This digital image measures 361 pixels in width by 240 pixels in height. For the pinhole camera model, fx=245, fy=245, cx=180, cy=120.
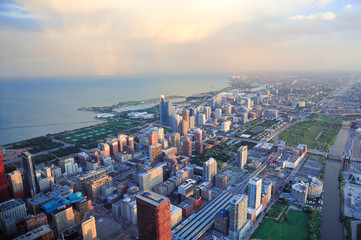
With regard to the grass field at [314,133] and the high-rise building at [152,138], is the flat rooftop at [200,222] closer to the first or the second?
the high-rise building at [152,138]

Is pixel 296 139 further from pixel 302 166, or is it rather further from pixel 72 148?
pixel 72 148

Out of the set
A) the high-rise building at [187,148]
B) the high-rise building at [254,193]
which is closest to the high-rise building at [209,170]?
the high-rise building at [254,193]

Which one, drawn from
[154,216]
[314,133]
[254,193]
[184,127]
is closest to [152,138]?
[184,127]

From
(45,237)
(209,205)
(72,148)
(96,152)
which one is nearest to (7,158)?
(72,148)

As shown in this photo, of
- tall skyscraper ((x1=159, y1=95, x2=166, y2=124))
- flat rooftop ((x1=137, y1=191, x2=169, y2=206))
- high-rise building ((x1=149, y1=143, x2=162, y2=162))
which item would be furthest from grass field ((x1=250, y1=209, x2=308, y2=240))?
tall skyscraper ((x1=159, y1=95, x2=166, y2=124))

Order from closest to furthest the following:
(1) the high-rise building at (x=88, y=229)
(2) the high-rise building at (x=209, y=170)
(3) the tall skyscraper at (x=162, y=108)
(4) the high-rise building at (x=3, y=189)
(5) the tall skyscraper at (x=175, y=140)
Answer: (1) the high-rise building at (x=88, y=229) → (4) the high-rise building at (x=3, y=189) → (2) the high-rise building at (x=209, y=170) → (5) the tall skyscraper at (x=175, y=140) → (3) the tall skyscraper at (x=162, y=108)
